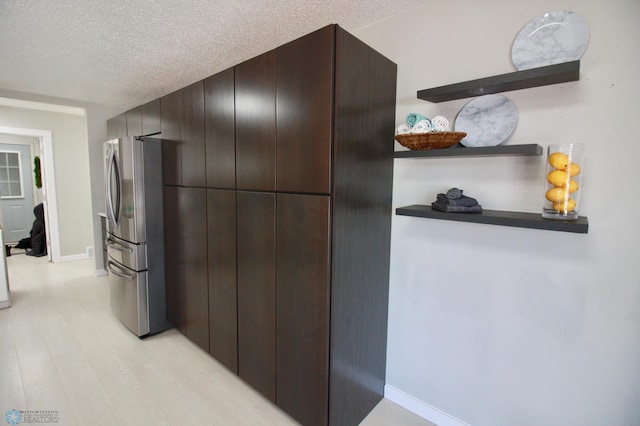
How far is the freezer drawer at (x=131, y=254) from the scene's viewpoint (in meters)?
2.72

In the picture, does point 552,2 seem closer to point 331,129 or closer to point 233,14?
point 331,129

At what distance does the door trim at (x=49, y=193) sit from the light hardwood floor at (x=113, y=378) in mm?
2066

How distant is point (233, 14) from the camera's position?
1984mm

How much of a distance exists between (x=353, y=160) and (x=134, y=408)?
6.99 feet

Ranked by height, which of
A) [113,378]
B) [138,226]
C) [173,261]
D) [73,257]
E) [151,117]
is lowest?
[113,378]

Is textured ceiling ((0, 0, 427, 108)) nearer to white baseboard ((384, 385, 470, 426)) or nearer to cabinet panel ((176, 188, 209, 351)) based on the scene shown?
cabinet panel ((176, 188, 209, 351))

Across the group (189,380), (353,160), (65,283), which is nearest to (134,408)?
(189,380)

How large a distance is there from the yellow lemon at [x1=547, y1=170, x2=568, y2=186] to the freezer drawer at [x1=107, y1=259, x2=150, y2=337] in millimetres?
3083

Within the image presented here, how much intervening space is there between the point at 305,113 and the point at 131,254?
7.29 ft

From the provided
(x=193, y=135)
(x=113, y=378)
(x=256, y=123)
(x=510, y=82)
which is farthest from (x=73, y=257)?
(x=510, y=82)

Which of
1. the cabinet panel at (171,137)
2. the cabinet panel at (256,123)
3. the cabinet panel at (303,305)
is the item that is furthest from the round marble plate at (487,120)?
the cabinet panel at (171,137)

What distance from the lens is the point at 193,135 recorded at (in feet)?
7.79

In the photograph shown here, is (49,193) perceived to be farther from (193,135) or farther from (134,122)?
(193,135)

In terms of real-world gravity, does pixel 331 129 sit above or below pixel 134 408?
above
